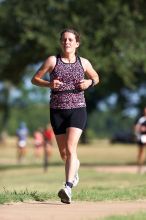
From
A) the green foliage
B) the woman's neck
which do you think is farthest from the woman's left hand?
the green foliage

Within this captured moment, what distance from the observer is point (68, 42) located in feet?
29.9

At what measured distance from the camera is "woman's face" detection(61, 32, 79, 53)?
911cm

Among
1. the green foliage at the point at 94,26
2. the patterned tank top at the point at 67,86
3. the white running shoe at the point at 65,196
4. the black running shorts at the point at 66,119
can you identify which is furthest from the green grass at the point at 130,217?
the green foliage at the point at 94,26

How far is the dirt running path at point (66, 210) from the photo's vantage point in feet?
24.4

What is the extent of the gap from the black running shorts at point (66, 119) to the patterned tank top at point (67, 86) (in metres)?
0.06

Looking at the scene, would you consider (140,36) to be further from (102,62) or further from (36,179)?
(36,179)

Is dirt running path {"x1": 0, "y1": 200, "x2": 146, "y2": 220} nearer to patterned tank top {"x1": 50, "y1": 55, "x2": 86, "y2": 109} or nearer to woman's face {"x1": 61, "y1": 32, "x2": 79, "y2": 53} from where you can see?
patterned tank top {"x1": 50, "y1": 55, "x2": 86, "y2": 109}

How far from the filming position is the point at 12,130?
4847 inches

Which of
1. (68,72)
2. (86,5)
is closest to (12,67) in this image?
(86,5)

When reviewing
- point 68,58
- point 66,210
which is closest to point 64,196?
point 66,210

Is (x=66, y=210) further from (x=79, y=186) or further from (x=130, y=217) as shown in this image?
(x=79, y=186)

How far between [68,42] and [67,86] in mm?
575

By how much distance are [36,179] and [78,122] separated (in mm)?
13661

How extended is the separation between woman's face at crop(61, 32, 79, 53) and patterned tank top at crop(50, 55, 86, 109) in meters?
0.18
